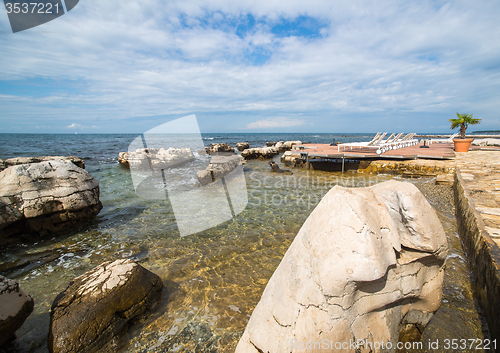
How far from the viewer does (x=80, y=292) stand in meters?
3.02

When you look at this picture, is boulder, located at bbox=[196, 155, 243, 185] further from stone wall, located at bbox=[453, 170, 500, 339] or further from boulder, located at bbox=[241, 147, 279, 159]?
stone wall, located at bbox=[453, 170, 500, 339]

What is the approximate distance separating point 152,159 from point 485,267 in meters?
18.4

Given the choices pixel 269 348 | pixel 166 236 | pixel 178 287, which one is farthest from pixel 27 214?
pixel 269 348

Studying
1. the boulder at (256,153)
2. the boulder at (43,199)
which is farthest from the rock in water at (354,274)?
the boulder at (256,153)

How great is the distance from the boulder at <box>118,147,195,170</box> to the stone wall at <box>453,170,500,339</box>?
17.4m

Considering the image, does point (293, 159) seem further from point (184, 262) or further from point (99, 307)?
point (99, 307)

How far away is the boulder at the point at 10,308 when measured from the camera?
260 cm

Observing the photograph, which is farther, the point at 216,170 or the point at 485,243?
the point at 216,170

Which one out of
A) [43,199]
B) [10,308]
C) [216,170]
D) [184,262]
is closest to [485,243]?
[184,262]

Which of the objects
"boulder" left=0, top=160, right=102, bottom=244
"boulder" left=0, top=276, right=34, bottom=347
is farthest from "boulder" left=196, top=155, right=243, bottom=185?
"boulder" left=0, top=276, right=34, bottom=347

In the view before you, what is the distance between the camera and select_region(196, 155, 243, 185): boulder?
38.2ft

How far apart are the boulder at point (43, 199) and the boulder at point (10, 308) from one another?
11.5 ft

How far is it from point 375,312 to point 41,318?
4518mm

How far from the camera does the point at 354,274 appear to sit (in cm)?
164
